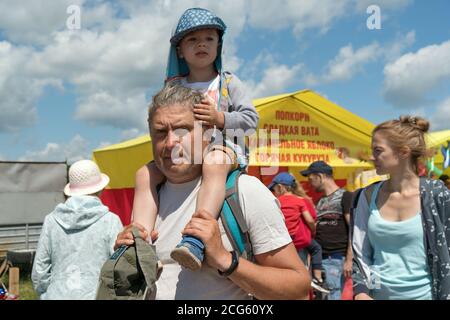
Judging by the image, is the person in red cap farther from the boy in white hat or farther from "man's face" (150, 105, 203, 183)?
"man's face" (150, 105, 203, 183)

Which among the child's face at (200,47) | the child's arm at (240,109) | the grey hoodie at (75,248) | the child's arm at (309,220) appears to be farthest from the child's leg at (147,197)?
the child's arm at (309,220)

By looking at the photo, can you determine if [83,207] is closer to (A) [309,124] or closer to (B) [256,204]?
(B) [256,204]

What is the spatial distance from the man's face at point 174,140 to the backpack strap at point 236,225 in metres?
0.16

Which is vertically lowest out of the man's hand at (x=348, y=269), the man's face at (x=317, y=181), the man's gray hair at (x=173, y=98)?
the man's hand at (x=348, y=269)

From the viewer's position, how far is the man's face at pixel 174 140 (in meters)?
1.40

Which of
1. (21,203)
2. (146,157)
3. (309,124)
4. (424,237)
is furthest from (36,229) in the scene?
(424,237)

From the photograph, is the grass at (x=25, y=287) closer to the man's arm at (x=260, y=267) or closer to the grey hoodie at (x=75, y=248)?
the grey hoodie at (x=75, y=248)

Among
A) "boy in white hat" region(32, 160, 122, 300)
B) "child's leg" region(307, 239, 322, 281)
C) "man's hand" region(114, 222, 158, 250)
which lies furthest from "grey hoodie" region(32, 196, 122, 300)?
"child's leg" region(307, 239, 322, 281)

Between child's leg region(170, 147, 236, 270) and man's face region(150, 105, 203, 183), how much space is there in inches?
2.4

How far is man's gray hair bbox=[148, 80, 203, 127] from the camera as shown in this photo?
56.5 inches

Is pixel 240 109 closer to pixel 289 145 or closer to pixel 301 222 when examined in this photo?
pixel 301 222

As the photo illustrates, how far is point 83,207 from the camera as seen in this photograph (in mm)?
2967

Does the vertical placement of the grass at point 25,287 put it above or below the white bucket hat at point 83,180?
below

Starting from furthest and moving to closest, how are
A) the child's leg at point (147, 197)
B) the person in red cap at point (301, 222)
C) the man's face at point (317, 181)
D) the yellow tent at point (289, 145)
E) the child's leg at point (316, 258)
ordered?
1. the yellow tent at point (289, 145)
2. the child's leg at point (316, 258)
3. the man's face at point (317, 181)
4. the person in red cap at point (301, 222)
5. the child's leg at point (147, 197)
